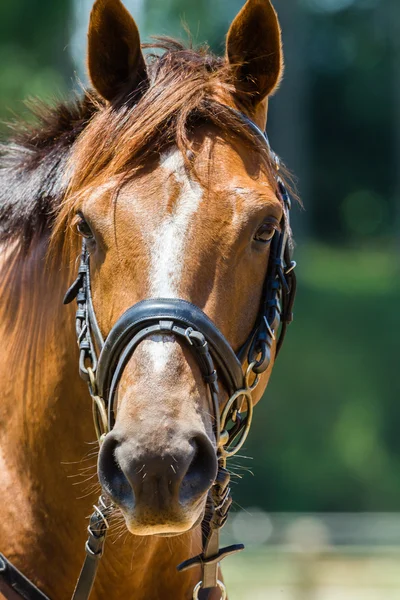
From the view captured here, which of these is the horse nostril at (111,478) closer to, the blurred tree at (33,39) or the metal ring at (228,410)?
the metal ring at (228,410)

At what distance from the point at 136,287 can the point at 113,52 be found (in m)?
0.96

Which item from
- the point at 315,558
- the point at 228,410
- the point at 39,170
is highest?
the point at 39,170

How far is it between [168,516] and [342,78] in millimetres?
23062

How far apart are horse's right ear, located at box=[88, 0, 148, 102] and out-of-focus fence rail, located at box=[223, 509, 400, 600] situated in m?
5.99

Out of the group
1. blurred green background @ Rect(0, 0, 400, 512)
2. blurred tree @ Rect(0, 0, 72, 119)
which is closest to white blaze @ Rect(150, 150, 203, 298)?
blurred green background @ Rect(0, 0, 400, 512)

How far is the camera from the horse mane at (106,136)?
9.69 feet

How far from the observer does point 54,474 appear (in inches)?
123

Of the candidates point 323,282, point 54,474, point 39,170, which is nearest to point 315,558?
point 54,474

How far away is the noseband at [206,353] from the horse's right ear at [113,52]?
0.41m

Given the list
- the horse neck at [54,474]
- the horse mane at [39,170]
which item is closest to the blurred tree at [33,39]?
the horse mane at [39,170]

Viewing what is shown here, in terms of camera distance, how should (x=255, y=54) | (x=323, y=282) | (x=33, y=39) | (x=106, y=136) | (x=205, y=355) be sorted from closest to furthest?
(x=205, y=355)
(x=106, y=136)
(x=255, y=54)
(x=323, y=282)
(x=33, y=39)

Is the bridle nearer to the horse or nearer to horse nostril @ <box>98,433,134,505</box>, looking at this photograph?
the horse

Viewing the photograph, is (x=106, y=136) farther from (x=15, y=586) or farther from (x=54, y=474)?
(x=15, y=586)

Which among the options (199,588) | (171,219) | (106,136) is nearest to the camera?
(171,219)
